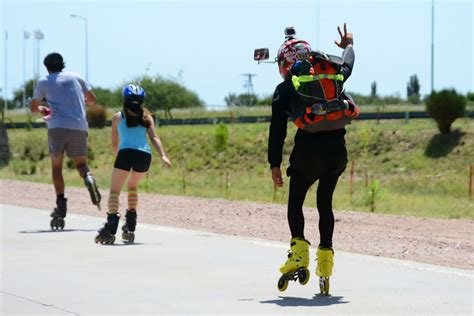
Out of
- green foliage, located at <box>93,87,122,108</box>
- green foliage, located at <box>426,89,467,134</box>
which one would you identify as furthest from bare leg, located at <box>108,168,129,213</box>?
green foliage, located at <box>93,87,122,108</box>

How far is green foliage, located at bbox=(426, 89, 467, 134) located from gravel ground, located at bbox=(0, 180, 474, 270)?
85.9 ft

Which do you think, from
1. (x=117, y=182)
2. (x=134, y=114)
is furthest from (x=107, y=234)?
(x=134, y=114)

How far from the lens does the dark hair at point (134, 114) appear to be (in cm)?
1341

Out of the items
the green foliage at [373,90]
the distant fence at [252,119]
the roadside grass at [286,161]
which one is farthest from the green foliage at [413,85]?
the roadside grass at [286,161]

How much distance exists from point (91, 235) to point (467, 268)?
486 centimetres

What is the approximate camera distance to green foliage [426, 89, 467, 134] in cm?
4697

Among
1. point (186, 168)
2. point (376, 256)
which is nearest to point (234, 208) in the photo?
point (376, 256)

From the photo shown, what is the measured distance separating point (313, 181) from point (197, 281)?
4.53ft

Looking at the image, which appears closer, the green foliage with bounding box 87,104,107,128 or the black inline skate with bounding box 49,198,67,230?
the black inline skate with bounding box 49,198,67,230

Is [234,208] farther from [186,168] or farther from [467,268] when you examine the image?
[186,168]

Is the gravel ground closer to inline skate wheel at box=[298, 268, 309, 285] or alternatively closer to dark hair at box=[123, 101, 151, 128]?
dark hair at box=[123, 101, 151, 128]

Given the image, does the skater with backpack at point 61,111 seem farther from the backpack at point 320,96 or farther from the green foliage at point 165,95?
the green foliage at point 165,95

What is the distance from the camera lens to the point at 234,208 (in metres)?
19.7

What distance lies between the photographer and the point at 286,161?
45.5 meters
